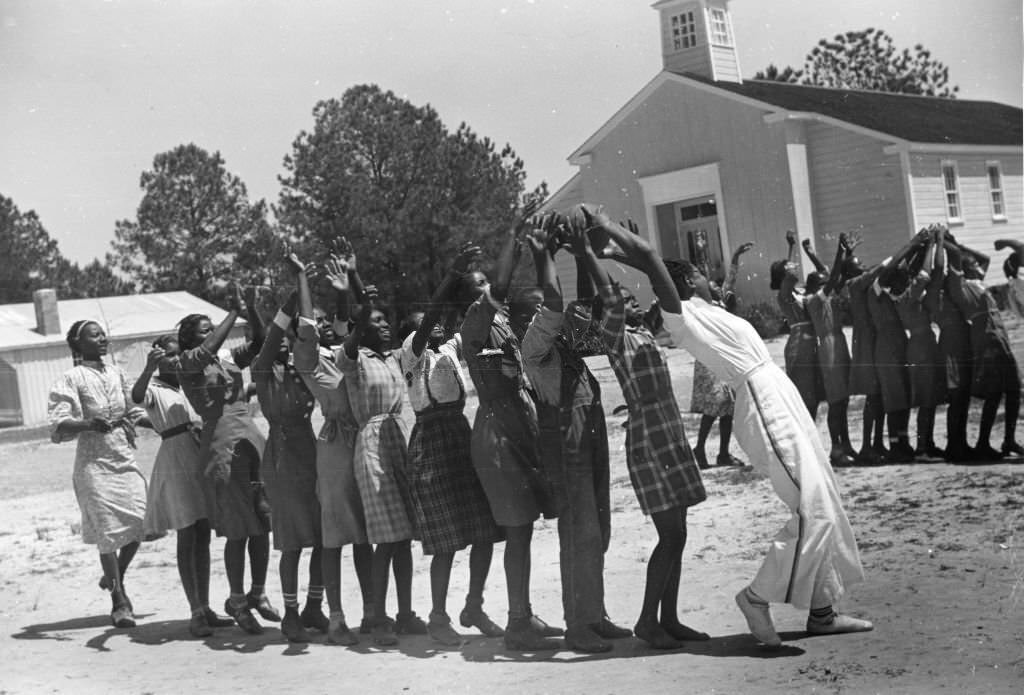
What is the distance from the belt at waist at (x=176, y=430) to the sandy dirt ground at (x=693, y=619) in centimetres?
60

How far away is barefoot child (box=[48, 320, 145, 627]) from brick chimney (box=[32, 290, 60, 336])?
15 cm

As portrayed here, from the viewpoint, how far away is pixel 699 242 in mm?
4742

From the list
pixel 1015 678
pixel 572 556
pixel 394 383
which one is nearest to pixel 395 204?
pixel 394 383

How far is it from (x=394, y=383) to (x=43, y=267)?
1.67 meters

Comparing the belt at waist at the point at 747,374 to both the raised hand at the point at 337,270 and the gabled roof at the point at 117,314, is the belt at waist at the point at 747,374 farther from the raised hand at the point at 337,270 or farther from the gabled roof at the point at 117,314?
the gabled roof at the point at 117,314

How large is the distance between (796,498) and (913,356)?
62.0 inches

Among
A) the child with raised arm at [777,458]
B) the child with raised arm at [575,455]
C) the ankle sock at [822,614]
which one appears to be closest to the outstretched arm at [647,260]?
the child with raised arm at [777,458]

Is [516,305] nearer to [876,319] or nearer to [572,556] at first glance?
[572,556]

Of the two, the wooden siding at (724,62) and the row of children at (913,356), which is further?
the row of children at (913,356)

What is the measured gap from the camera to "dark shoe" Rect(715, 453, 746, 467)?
244 inches

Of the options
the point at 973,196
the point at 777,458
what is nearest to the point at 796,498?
the point at 777,458

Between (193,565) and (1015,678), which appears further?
(193,565)

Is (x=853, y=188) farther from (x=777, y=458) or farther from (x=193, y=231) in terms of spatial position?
(x=193, y=231)

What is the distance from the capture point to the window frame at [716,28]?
191 inches
